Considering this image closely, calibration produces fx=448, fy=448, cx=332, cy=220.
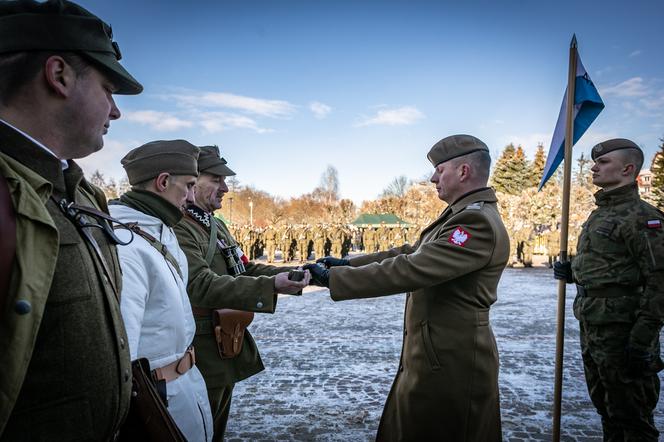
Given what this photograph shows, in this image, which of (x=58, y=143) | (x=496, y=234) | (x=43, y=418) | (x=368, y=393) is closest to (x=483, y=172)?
(x=496, y=234)

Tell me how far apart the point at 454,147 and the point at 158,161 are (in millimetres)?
1984

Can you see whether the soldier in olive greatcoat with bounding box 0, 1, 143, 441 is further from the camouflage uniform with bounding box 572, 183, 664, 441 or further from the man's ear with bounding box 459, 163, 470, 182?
the camouflage uniform with bounding box 572, 183, 664, 441

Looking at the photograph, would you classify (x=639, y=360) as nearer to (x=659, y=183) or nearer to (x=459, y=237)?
(x=459, y=237)

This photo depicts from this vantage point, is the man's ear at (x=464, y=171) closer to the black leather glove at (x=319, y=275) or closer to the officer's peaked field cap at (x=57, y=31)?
the black leather glove at (x=319, y=275)

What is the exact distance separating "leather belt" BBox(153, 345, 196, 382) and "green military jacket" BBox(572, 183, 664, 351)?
328 cm

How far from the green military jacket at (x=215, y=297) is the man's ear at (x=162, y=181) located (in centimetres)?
55

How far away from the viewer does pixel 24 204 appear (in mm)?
1056

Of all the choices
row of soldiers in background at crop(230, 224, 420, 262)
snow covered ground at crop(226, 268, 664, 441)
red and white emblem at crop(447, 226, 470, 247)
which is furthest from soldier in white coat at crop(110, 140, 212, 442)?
row of soldiers in background at crop(230, 224, 420, 262)

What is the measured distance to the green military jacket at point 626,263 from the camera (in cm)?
347

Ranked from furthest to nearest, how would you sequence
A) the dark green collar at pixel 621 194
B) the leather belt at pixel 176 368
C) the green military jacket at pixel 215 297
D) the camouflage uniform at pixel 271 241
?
the camouflage uniform at pixel 271 241
the dark green collar at pixel 621 194
the green military jacket at pixel 215 297
the leather belt at pixel 176 368

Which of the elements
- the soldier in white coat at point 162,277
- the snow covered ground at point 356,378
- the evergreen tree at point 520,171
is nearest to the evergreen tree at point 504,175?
the evergreen tree at point 520,171

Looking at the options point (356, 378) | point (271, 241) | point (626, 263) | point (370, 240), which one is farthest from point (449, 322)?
point (370, 240)

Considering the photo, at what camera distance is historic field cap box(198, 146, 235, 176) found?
3.75m

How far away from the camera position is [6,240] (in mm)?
1009
